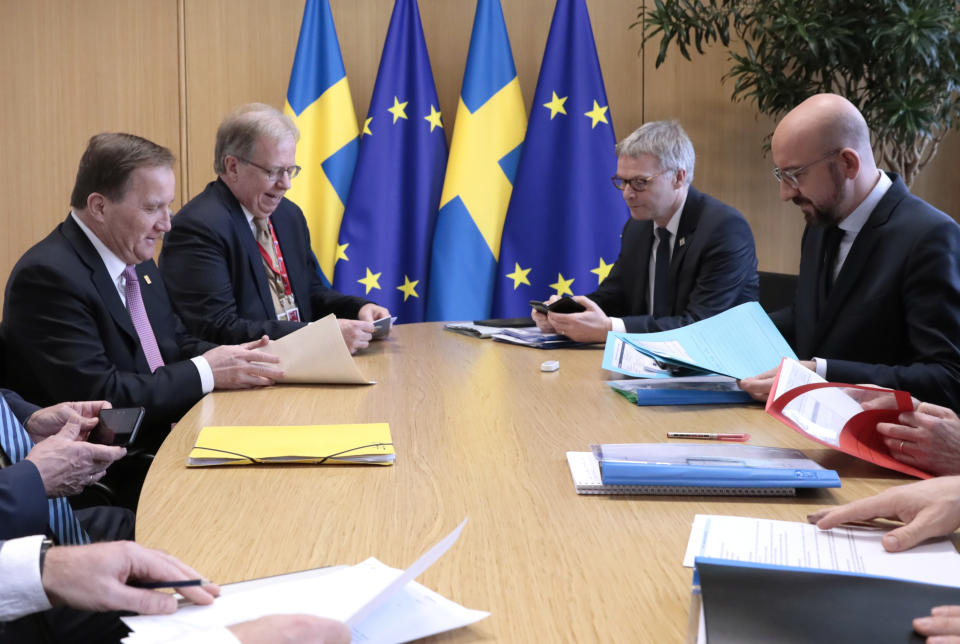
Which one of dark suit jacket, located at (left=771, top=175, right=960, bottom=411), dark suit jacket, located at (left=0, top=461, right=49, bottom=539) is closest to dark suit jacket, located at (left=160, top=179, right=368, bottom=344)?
dark suit jacket, located at (left=0, top=461, right=49, bottom=539)

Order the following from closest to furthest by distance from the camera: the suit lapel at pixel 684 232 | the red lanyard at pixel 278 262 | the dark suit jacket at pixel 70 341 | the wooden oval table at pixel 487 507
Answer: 1. the wooden oval table at pixel 487 507
2. the dark suit jacket at pixel 70 341
3. the suit lapel at pixel 684 232
4. the red lanyard at pixel 278 262

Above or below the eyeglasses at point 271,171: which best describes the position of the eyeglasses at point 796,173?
above

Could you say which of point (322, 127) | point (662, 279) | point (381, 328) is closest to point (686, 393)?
point (381, 328)

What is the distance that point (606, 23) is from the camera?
492cm

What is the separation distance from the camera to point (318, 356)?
2.32 m

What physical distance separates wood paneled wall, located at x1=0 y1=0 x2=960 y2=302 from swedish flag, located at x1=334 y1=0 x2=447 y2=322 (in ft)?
0.86

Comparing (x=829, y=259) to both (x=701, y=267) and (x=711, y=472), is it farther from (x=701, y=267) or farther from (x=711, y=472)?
(x=711, y=472)

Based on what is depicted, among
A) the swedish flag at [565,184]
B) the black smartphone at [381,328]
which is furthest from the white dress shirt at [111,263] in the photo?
the swedish flag at [565,184]

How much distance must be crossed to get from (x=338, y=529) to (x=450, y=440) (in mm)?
517

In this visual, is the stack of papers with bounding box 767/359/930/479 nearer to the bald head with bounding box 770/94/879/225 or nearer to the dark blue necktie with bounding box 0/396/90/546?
the bald head with bounding box 770/94/879/225

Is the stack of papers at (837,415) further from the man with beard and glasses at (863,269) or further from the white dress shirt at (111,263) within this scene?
the white dress shirt at (111,263)

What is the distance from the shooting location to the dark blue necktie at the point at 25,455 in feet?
5.69

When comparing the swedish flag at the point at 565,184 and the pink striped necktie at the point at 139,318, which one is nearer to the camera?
the pink striped necktie at the point at 139,318

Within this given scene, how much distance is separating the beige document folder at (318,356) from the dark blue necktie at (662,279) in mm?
1428
